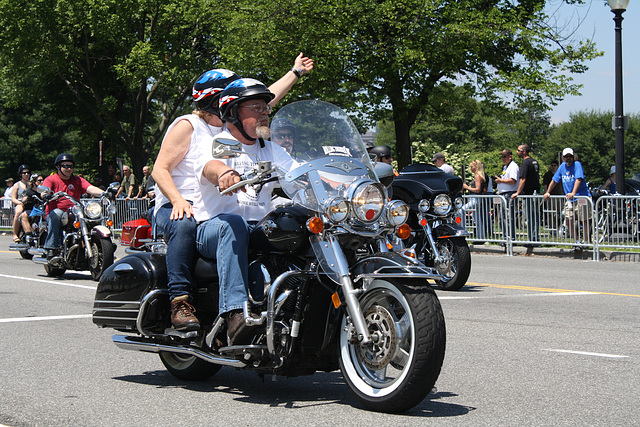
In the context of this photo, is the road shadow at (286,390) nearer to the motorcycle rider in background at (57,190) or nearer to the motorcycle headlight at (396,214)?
the motorcycle headlight at (396,214)

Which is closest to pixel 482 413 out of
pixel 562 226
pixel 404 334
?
pixel 404 334

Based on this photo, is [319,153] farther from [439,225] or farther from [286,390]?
[439,225]

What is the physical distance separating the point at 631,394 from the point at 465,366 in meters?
1.27

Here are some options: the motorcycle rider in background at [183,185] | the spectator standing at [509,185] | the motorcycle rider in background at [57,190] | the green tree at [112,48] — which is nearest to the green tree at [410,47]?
the green tree at [112,48]

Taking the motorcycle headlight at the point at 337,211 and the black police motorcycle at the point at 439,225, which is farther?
the black police motorcycle at the point at 439,225

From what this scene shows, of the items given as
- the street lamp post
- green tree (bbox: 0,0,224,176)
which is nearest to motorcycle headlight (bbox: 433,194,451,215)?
the street lamp post

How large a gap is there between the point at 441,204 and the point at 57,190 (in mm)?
6325

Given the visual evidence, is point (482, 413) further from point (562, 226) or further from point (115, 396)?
point (562, 226)

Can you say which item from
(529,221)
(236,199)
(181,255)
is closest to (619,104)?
(529,221)

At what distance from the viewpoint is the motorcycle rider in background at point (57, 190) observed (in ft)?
44.4

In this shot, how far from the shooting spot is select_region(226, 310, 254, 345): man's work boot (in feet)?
16.1

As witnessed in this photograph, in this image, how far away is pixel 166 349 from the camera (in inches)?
214

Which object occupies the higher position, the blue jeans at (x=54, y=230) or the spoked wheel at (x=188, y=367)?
the blue jeans at (x=54, y=230)

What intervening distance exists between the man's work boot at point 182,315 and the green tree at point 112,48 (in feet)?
86.0
